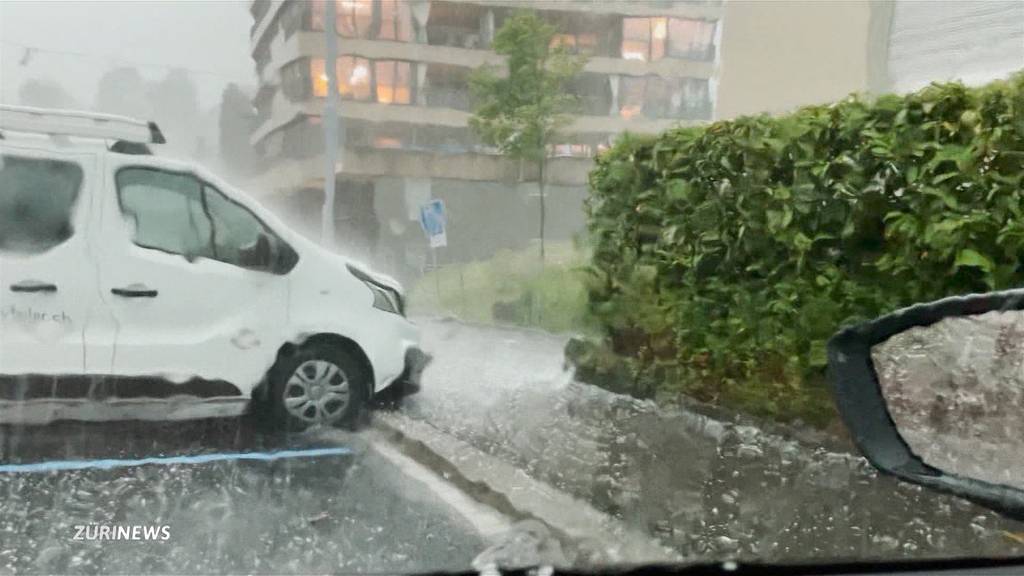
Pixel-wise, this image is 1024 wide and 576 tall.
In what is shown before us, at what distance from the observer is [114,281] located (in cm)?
285

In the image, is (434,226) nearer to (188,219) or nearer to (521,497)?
(188,219)

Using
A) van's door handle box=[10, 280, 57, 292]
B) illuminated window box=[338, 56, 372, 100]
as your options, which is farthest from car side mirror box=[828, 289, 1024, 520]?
van's door handle box=[10, 280, 57, 292]

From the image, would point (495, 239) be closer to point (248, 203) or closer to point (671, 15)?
point (248, 203)

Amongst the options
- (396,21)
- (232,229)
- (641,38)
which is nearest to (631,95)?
(641,38)

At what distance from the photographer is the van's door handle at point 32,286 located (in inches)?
109

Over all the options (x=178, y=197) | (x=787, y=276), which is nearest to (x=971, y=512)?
(x=787, y=276)

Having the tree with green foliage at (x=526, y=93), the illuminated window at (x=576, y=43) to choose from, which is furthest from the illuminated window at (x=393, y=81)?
the illuminated window at (x=576, y=43)

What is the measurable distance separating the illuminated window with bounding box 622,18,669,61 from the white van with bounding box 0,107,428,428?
1357 mm

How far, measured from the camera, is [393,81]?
10.4ft

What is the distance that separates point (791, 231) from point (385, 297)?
6.67 ft

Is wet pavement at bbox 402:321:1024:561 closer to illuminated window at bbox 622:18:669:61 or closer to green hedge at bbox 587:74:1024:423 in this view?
green hedge at bbox 587:74:1024:423

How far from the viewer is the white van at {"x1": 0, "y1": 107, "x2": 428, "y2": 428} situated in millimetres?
2783

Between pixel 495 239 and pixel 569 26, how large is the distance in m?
0.85

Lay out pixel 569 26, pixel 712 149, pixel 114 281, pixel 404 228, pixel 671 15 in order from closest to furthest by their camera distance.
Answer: pixel 114 281, pixel 404 228, pixel 569 26, pixel 671 15, pixel 712 149
